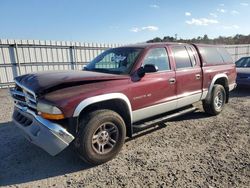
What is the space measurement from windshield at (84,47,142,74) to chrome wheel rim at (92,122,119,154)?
106 centimetres

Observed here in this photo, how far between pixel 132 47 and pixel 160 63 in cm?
67

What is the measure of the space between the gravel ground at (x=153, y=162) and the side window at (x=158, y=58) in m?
1.49

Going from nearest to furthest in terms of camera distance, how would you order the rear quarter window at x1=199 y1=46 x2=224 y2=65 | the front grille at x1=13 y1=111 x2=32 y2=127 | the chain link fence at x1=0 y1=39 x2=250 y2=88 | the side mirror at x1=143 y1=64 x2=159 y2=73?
1. the front grille at x1=13 y1=111 x2=32 y2=127
2. the side mirror at x1=143 y1=64 x2=159 y2=73
3. the rear quarter window at x1=199 y1=46 x2=224 y2=65
4. the chain link fence at x1=0 y1=39 x2=250 y2=88

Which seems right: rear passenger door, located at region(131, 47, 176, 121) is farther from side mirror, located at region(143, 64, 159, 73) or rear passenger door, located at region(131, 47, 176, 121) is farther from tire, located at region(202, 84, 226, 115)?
tire, located at region(202, 84, 226, 115)

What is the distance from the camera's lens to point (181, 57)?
16.4 feet

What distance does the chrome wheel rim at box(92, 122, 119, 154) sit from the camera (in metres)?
3.53

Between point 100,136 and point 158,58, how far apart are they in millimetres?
2033

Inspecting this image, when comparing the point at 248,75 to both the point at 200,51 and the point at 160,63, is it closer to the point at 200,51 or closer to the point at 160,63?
the point at 200,51

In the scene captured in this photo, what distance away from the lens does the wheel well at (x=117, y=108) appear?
357 cm

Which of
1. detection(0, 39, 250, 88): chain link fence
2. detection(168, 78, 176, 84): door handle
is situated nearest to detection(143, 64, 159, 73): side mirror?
detection(168, 78, 176, 84): door handle

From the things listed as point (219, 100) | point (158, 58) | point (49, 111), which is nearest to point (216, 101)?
point (219, 100)

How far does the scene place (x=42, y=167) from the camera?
3553 millimetres

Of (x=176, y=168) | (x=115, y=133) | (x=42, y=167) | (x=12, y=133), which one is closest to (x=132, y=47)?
(x=115, y=133)

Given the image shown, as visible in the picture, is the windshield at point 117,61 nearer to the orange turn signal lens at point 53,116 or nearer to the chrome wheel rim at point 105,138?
the chrome wheel rim at point 105,138
